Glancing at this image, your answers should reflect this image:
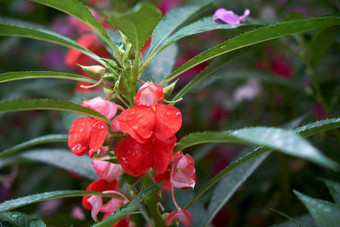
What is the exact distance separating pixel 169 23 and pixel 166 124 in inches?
14.4

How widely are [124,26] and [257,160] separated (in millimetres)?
535

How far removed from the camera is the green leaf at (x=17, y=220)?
64cm

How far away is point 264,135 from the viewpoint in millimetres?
438

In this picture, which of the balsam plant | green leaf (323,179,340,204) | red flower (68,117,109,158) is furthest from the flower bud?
green leaf (323,179,340,204)

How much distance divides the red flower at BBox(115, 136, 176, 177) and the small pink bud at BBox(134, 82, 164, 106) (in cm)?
7

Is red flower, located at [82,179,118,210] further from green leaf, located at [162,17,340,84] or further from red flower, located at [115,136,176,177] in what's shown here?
green leaf, located at [162,17,340,84]

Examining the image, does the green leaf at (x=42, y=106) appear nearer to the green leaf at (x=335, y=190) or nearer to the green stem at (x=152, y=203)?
the green stem at (x=152, y=203)

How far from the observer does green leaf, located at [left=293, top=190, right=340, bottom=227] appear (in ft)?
1.66

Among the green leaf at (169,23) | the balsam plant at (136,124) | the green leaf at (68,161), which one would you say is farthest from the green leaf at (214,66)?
the green leaf at (68,161)

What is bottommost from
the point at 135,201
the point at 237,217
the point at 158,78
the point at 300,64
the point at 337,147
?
the point at 237,217

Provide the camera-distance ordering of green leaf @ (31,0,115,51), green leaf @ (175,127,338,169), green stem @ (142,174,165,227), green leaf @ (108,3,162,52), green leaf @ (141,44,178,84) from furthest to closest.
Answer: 1. green leaf @ (141,44,178,84)
2. green stem @ (142,174,165,227)
3. green leaf @ (31,0,115,51)
4. green leaf @ (108,3,162,52)
5. green leaf @ (175,127,338,169)

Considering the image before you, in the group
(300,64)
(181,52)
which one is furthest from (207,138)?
(181,52)

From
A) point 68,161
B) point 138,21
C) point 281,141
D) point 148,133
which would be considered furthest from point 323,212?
point 68,161

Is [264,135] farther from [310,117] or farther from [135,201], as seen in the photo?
[310,117]
